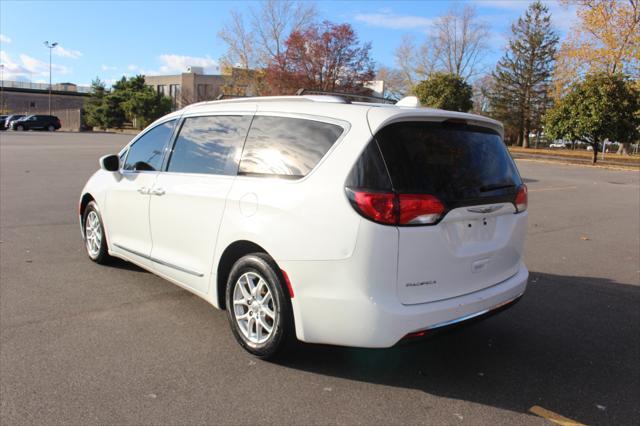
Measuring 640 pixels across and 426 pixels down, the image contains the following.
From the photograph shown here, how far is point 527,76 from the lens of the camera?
64.2m

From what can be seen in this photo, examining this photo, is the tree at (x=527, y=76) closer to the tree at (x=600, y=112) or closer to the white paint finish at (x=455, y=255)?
the tree at (x=600, y=112)

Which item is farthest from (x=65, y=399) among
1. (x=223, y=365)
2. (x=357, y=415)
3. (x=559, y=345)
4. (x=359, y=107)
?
(x=559, y=345)

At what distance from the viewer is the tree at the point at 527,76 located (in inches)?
2504

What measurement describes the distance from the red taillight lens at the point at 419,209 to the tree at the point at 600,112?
3212 cm

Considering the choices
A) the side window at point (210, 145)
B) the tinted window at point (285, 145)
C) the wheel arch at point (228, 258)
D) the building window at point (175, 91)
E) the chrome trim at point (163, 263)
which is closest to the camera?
the tinted window at point (285, 145)

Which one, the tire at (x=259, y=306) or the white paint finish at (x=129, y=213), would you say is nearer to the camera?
the tire at (x=259, y=306)

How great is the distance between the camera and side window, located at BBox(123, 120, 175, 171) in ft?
15.9

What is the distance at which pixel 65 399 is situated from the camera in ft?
10.1

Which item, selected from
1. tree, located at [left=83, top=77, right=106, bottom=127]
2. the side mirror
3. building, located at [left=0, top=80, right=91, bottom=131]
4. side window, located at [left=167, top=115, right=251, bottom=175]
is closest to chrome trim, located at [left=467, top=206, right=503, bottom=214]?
side window, located at [left=167, top=115, right=251, bottom=175]

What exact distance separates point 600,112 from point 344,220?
3289cm

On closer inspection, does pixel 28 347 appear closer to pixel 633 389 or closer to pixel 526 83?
pixel 633 389

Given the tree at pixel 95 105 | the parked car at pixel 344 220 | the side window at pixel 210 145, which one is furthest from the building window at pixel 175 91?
the parked car at pixel 344 220

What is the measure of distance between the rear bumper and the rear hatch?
0.08m

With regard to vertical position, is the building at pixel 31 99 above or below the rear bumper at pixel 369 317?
above
